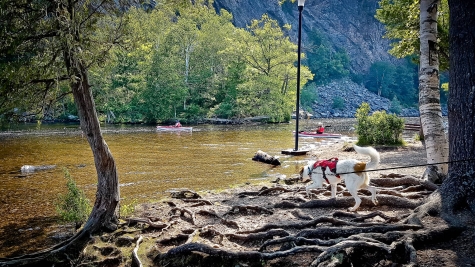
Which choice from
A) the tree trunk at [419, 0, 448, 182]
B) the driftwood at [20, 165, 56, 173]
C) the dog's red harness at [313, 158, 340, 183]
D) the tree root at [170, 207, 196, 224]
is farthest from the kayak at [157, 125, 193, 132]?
the tree trunk at [419, 0, 448, 182]

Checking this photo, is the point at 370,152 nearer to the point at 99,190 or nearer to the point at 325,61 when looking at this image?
the point at 99,190

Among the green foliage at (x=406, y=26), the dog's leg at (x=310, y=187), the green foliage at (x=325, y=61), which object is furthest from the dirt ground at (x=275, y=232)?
the green foliage at (x=325, y=61)

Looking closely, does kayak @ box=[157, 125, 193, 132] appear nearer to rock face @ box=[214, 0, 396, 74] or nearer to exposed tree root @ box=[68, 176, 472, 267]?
exposed tree root @ box=[68, 176, 472, 267]

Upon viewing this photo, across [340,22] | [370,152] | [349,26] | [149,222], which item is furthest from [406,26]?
[349,26]

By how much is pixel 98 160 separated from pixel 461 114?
636 cm

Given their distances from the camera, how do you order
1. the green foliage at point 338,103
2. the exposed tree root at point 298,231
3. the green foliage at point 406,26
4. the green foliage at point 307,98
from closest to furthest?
1. the exposed tree root at point 298,231
2. the green foliage at point 406,26
3. the green foliage at point 307,98
4. the green foliage at point 338,103

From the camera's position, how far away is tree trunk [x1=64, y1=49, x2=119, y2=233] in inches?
263

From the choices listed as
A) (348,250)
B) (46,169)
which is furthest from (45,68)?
(46,169)

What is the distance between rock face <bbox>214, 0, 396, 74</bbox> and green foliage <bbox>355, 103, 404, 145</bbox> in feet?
303

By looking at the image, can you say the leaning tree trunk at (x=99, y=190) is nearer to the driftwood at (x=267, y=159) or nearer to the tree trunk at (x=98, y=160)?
the tree trunk at (x=98, y=160)

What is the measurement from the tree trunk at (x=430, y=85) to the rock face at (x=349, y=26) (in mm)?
102081

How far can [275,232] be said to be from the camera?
5816mm

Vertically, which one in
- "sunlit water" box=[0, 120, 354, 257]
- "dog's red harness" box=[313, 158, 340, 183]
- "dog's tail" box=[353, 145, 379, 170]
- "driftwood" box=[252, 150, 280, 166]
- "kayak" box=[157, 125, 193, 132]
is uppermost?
"dog's tail" box=[353, 145, 379, 170]

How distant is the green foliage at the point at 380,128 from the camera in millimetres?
17812
